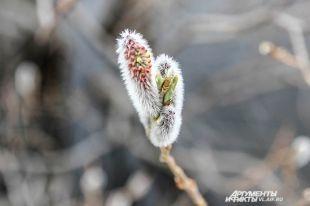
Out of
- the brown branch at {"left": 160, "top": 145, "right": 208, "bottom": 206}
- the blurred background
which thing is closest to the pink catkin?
the brown branch at {"left": 160, "top": 145, "right": 208, "bottom": 206}

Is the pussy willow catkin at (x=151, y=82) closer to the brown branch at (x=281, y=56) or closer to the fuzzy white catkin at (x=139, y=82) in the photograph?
the fuzzy white catkin at (x=139, y=82)

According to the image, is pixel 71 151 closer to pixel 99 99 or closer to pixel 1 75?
pixel 99 99

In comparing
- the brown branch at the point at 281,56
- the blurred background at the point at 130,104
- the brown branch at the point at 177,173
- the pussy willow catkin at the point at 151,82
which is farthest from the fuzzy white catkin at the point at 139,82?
the blurred background at the point at 130,104

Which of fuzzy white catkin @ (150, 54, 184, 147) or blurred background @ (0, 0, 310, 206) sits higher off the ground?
Result: blurred background @ (0, 0, 310, 206)

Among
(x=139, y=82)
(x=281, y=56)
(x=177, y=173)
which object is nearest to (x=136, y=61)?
(x=139, y=82)

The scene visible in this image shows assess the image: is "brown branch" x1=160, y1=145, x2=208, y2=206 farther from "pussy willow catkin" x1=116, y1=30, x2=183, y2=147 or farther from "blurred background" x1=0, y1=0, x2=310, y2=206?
"blurred background" x1=0, y1=0, x2=310, y2=206

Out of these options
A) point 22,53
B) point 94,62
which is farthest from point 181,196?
point 22,53
